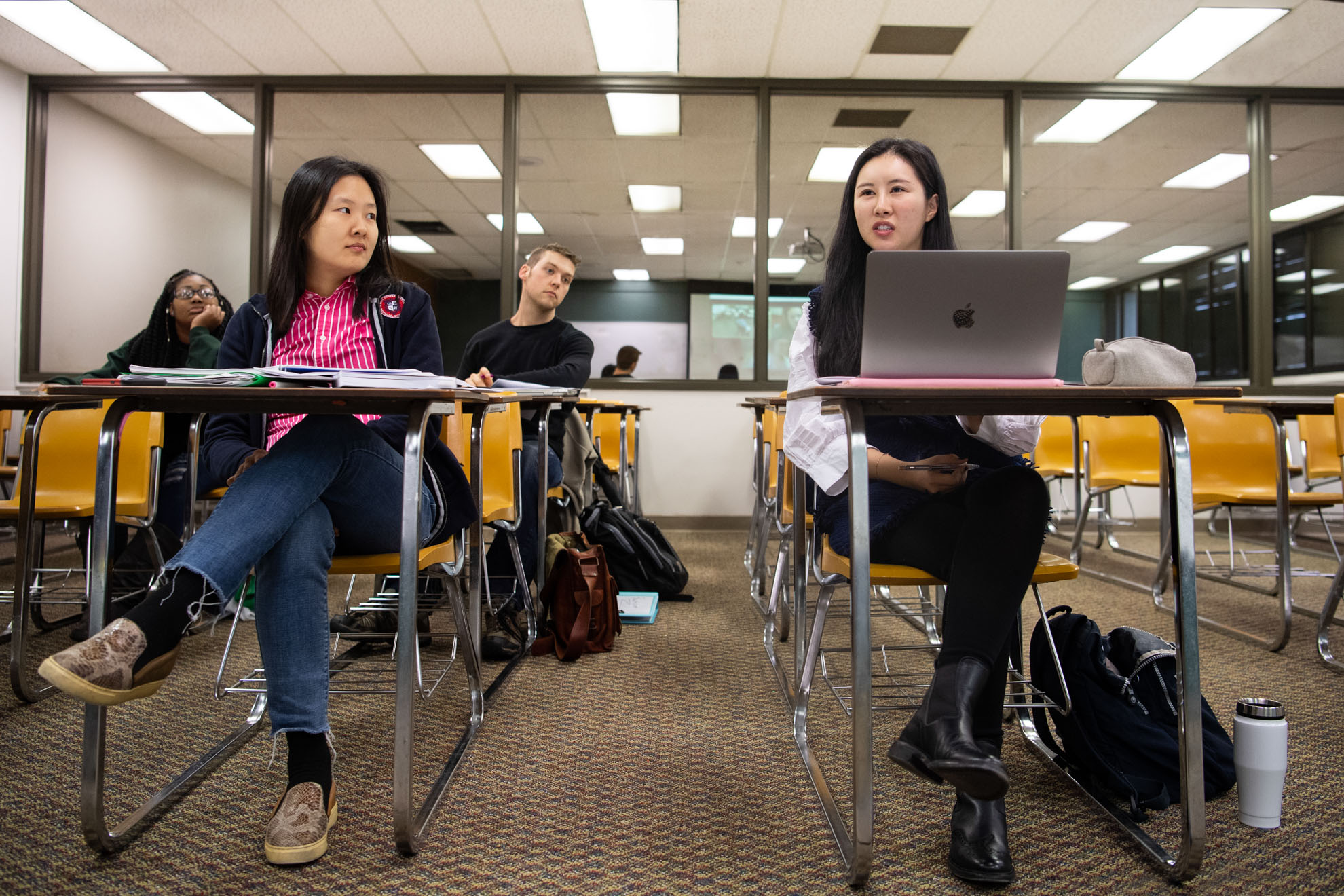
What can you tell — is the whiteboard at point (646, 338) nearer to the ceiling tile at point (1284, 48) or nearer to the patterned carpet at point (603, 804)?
the ceiling tile at point (1284, 48)

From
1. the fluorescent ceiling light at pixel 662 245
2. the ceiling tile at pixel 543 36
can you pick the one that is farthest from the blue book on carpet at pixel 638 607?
the fluorescent ceiling light at pixel 662 245

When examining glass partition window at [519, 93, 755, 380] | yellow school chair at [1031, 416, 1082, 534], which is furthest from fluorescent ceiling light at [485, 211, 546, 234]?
yellow school chair at [1031, 416, 1082, 534]

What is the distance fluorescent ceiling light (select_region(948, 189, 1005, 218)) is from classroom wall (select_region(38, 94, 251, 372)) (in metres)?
5.16

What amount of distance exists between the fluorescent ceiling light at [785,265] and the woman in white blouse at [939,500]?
11.6ft

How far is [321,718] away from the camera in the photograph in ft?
3.91

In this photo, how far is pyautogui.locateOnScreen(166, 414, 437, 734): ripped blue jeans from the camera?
1117 millimetres

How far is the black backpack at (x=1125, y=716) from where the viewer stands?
51.4 inches

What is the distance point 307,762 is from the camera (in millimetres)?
1186

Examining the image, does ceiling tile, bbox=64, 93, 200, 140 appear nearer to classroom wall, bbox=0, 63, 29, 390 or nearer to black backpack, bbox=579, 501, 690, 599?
classroom wall, bbox=0, 63, 29, 390

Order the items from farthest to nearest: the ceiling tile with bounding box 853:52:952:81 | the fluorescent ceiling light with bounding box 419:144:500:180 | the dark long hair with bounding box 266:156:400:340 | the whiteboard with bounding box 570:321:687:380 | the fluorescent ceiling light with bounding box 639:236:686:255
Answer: the whiteboard with bounding box 570:321:687:380
the fluorescent ceiling light with bounding box 639:236:686:255
the fluorescent ceiling light with bounding box 419:144:500:180
the ceiling tile with bounding box 853:52:952:81
the dark long hair with bounding box 266:156:400:340

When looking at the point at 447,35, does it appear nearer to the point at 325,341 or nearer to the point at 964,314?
the point at 325,341

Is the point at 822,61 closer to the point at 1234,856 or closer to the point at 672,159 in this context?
the point at 672,159

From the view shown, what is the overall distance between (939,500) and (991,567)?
19 cm

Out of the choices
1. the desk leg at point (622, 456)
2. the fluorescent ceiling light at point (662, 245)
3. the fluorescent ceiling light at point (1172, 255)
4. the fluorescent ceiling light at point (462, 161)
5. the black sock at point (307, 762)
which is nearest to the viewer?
the black sock at point (307, 762)
